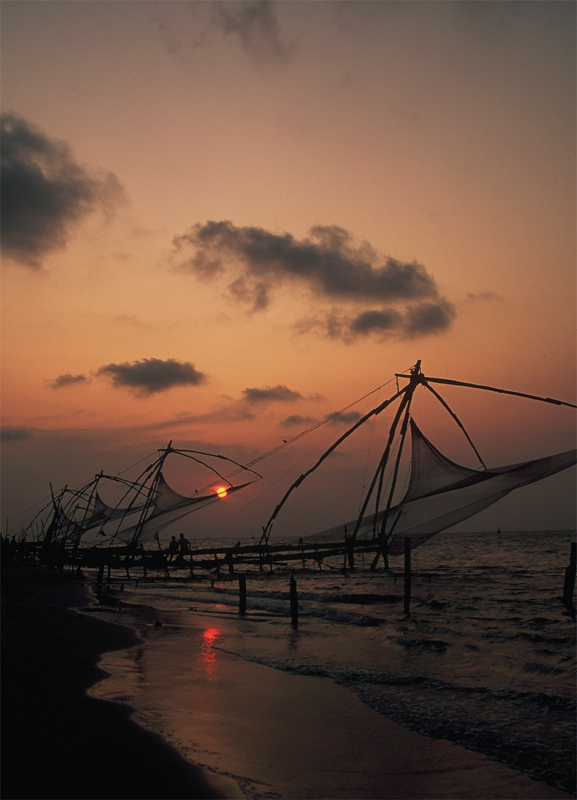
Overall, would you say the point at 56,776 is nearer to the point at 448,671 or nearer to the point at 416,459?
the point at 448,671

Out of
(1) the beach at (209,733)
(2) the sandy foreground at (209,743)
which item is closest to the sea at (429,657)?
(1) the beach at (209,733)

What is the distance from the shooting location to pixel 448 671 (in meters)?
9.00

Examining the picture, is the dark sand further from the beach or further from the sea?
A: the sea

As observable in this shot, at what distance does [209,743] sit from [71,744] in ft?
4.18

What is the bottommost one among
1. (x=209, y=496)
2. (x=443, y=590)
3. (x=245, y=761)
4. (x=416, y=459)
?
(x=443, y=590)

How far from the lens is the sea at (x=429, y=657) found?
5.89 m

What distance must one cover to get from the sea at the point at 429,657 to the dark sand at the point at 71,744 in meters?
0.40

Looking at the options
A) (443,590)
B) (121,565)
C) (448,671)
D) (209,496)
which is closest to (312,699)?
(448,671)

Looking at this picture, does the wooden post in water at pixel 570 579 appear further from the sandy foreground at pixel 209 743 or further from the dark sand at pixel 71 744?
the dark sand at pixel 71 744

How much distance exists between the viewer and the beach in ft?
13.1

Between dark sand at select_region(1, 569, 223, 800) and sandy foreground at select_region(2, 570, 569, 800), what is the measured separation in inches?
0.5

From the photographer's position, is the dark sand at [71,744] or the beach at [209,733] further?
the beach at [209,733]

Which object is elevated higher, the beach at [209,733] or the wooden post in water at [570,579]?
the beach at [209,733]

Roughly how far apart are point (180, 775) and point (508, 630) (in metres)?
11.3
